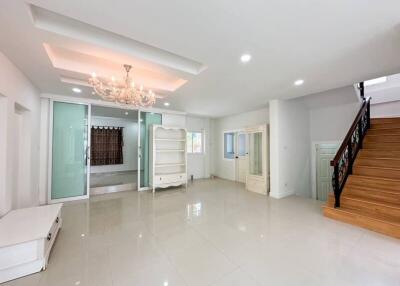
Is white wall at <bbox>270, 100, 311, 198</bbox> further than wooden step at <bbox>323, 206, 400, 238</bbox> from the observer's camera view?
Yes

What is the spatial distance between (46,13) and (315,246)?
4189mm

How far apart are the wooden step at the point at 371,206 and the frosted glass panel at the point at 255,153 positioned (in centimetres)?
207

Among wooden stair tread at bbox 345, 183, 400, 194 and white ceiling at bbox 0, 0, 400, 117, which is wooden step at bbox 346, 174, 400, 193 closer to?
wooden stair tread at bbox 345, 183, 400, 194

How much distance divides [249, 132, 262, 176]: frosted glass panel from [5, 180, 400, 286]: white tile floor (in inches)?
66.8

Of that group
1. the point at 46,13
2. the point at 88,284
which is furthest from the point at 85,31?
the point at 88,284

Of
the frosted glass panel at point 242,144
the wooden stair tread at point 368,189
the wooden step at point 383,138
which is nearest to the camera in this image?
the wooden stair tread at point 368,189

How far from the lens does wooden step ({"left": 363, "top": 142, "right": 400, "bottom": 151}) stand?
3.74 metres

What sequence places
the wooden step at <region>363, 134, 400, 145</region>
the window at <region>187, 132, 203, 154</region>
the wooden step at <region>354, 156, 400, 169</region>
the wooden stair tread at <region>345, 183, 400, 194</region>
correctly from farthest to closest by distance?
the window at <region>187, 132, 203, 154</region>
the wooden step at <region>363, 134, 400, 145</region>
the wooden step at <region>354, 156, 400, 169</region>
the wooden stair tread at <region>345, 183, 400, 194</region>

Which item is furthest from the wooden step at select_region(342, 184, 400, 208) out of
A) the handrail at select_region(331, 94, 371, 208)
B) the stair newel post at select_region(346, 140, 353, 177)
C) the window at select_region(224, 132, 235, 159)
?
the window at select_region(224, 132, 235, 159)

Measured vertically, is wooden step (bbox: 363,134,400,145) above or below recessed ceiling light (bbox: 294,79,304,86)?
below

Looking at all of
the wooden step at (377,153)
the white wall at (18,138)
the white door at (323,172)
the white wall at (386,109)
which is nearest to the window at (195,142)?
the white door at (323,172)

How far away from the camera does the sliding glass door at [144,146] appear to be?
5.42m

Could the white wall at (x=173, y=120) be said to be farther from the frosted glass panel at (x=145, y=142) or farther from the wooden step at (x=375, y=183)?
the wooden step at (x=375, y=183)

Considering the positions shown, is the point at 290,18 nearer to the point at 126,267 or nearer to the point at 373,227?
the point at 126,267
